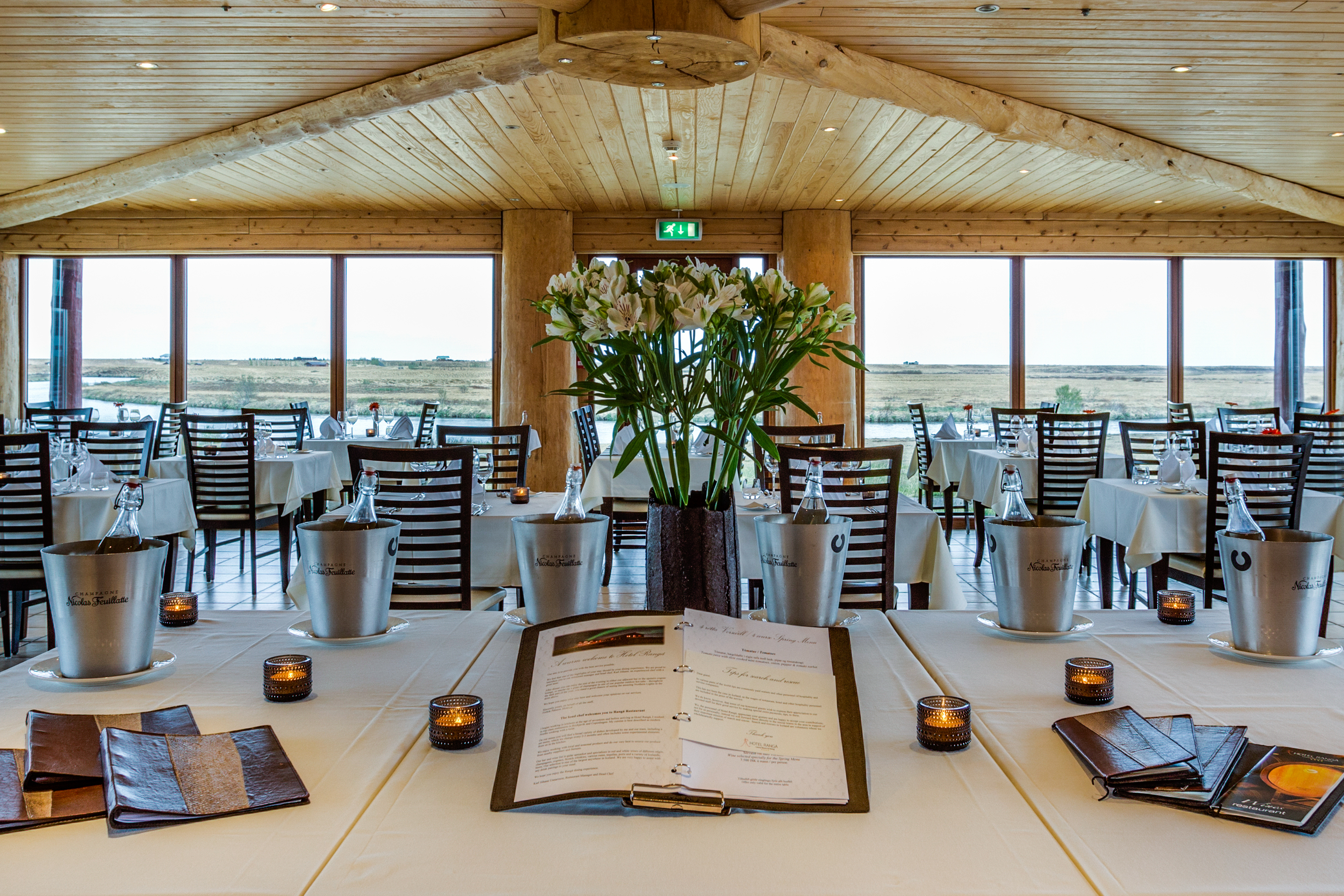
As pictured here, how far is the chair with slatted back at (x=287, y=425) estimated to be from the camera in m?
6.43

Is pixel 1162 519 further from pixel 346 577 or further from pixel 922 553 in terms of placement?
pixel 346 577

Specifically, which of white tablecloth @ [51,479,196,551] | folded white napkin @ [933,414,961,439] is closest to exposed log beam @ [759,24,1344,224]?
folded white napkin @ [933,414,961,439]

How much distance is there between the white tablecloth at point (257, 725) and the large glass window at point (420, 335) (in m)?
8.05

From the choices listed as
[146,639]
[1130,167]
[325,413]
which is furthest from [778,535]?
[325,413]

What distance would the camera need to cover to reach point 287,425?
25.1 feet

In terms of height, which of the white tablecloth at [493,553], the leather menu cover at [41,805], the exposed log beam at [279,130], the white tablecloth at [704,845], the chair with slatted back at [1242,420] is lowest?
the white tablecloth at [493,553]

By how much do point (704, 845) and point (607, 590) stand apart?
408cm

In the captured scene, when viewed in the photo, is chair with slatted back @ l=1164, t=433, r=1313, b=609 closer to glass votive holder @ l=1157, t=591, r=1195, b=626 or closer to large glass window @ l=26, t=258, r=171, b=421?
glass votive holder @ l=1157, t=591, r=1195, b=626

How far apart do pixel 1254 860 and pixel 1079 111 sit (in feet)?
19.8

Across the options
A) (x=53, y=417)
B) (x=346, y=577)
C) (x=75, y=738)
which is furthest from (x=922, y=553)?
(x=53, y=417)

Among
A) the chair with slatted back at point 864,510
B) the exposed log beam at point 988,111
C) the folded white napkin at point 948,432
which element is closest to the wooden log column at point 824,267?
the folded white napkin at point 948,432

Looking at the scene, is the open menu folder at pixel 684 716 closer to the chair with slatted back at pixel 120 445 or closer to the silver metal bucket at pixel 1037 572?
the silver metal bucket at pixel 1037 572

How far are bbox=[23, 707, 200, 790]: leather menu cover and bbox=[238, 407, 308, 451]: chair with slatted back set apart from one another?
522cm

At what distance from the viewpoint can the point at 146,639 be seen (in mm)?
1092
